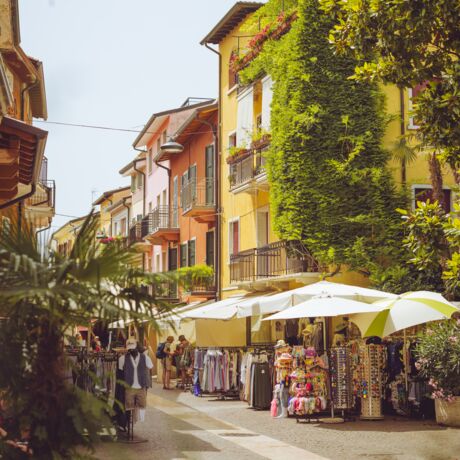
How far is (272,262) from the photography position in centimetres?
2805

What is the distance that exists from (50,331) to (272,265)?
73.2ft

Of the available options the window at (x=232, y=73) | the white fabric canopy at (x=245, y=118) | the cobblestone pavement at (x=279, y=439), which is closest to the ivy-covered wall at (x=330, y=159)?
the white fabric canopy at (x=245, y=118)

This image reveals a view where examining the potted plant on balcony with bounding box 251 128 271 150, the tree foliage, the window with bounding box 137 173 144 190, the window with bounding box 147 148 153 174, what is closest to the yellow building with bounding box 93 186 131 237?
the window with bounding box 137 173 144 190

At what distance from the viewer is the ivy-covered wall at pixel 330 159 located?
24594 millimetres

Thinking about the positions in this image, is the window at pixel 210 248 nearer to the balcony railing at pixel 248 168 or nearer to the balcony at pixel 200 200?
the balcony at pixel 200 200

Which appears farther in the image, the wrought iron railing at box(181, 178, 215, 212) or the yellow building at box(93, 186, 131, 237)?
the yellow building at box(93, 186, 131, 237)

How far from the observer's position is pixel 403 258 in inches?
953

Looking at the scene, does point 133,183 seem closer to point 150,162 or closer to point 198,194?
point 150,162

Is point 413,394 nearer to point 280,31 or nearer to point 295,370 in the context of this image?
point 295,370

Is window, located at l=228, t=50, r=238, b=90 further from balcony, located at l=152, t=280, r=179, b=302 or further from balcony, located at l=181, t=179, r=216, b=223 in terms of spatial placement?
balcony, located at l=152, t=280, r=179, b=302

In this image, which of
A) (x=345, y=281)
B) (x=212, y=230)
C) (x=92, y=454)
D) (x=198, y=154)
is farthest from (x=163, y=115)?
(x=92, y=454)

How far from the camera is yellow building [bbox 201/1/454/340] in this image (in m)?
25.4

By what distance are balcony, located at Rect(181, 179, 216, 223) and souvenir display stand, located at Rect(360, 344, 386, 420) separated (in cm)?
1782

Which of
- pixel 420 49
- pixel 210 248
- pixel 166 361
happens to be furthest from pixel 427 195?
pixel 210 248
